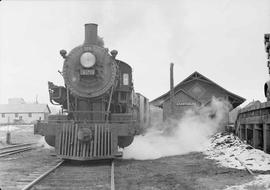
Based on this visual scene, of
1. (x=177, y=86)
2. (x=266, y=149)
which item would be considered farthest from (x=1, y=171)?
(x=177, y=86)

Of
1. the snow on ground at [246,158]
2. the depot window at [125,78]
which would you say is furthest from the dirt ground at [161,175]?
the depot window at [125,78]

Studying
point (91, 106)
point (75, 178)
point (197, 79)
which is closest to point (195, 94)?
point (197, 79)

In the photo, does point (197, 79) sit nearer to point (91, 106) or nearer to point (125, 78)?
point (125, 78)

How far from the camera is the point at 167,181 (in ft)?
26.5

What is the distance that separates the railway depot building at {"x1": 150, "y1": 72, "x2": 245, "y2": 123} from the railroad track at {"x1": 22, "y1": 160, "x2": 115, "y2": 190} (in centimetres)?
1757

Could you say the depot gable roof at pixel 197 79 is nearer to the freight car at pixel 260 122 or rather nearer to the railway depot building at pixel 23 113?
the freight car at pixel 260 122

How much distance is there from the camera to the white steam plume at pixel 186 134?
14.6m

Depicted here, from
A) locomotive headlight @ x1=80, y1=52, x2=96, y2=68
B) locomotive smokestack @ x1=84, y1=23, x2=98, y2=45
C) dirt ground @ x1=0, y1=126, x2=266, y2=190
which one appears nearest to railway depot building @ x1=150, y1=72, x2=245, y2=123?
locomotive smokestack @ x1=84, y1=23, x2=98, y2=45

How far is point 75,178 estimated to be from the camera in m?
8.53

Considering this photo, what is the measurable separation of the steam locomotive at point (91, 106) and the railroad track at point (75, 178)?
0.45m

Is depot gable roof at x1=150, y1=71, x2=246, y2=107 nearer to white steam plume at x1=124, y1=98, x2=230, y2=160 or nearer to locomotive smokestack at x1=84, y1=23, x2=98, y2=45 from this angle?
white steam plume at x1=124, y1=98, x2=230, y2=160

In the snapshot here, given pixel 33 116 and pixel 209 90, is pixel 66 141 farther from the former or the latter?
pixel 33 116

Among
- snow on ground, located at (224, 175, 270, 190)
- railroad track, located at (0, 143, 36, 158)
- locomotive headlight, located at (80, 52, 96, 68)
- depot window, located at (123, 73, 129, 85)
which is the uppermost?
locomotive headlight, located at (80, 52, 96, 68)

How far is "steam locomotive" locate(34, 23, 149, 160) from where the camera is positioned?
1093 centimetres
